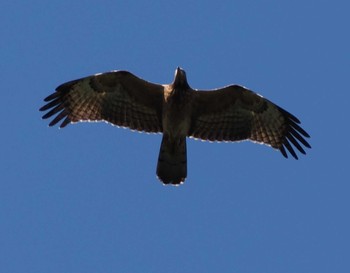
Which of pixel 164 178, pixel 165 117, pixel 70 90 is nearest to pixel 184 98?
pixel 165 117

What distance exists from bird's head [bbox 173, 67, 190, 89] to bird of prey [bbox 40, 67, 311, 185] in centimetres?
27

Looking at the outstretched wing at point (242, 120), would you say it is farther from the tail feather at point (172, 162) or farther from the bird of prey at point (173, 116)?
the tail feather at point (172, 162)

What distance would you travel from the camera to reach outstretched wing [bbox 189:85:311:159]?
1212cm

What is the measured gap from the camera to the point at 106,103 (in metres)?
12.2

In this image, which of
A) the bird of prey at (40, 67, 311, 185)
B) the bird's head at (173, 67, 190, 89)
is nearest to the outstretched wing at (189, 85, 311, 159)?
the bird of prey at (40, 67, 311, 185)

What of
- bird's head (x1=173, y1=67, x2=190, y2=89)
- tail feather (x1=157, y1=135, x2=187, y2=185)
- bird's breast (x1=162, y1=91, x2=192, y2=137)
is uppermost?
bird's head (x1=173, y1=67, x2=190, y2=89)

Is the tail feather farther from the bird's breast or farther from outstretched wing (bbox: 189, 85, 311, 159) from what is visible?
outstretched wing (bbox: 189, 85, 311, 159)

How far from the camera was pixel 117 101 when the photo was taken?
12.2m

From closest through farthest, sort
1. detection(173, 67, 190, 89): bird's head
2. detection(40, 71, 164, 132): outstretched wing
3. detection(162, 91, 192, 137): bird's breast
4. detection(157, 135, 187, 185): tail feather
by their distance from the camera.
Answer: detection(173, 67, 190, 89): bird's head < detection(162, 91, 192, 137): bird's breast < detection(157, 135, 187, 185): tail feather < detection(40, 71, 164, 132): outstretched wing

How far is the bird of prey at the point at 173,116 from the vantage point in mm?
11688

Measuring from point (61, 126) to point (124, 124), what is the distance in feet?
3.67

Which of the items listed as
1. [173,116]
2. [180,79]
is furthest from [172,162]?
[180,79]

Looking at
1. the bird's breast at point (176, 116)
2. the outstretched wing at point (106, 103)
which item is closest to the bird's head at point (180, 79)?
the bird's breast at point (176, 116)

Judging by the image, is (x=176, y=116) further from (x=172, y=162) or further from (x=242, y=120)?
(x=242, y=120)
